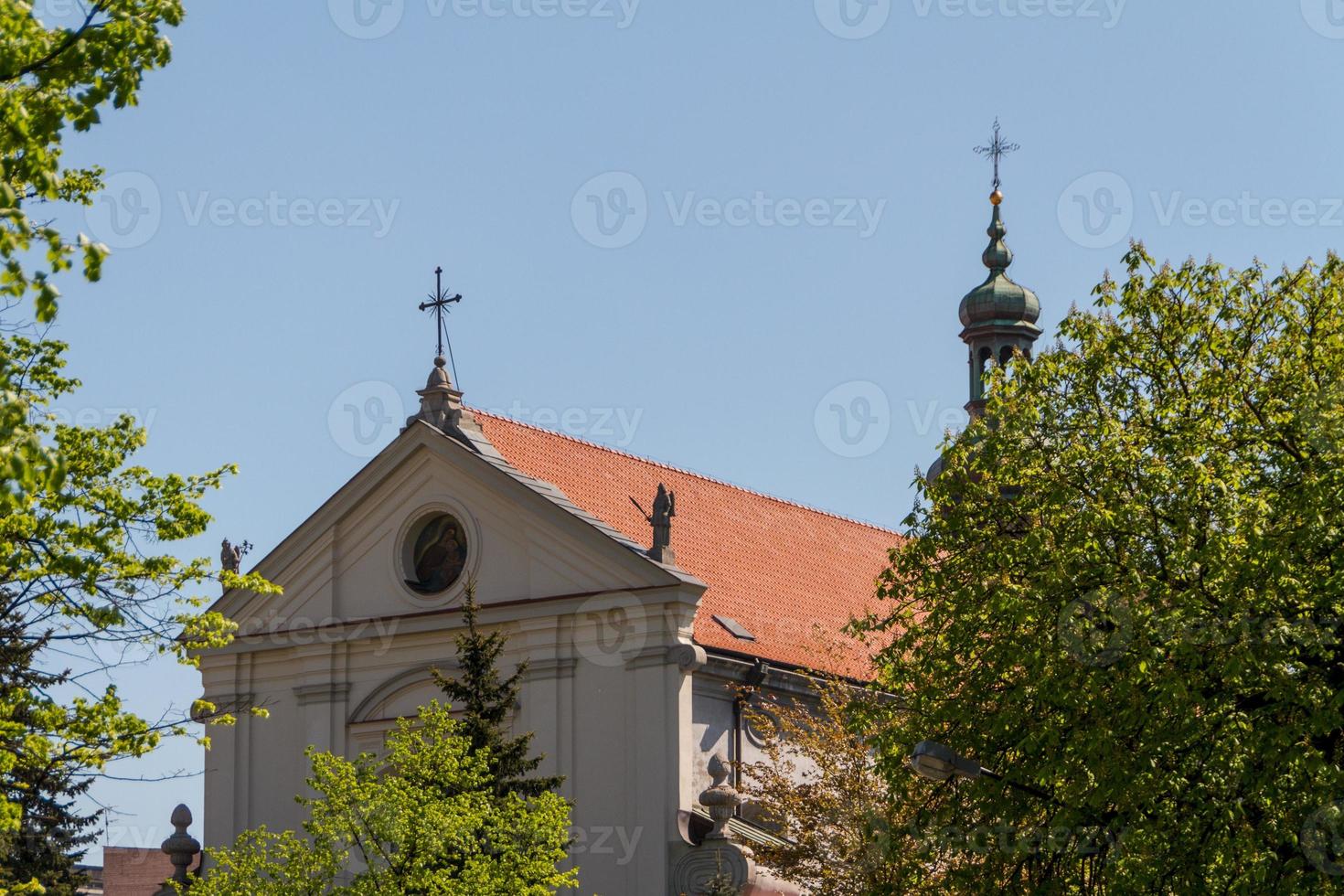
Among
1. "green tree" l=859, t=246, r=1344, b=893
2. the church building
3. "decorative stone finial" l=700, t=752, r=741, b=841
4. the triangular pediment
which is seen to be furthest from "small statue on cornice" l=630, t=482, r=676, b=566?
"green tree" l=859, t=246, r=1344, b=893

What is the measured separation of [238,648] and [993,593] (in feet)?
62.7

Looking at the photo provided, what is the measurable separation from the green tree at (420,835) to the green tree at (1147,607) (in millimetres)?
5206

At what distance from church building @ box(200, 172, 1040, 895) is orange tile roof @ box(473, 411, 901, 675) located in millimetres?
→ 68

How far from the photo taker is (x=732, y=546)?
38.7 m

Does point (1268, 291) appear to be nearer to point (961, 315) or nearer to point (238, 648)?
point (238, 648)

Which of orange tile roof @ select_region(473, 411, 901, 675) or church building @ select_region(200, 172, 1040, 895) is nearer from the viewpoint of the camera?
church building @ select_region(200, 172, 1040, 895)

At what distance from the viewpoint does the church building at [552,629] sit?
1293 inches

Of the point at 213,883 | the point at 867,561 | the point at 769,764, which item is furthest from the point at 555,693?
the point at 867,561

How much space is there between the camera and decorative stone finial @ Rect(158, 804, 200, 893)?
119 ft

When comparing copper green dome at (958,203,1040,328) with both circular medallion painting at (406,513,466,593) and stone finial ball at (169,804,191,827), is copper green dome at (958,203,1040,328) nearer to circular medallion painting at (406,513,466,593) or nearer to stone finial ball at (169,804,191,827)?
circular medallion painting at (406,513,466,593)

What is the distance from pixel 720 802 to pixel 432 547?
296 inches

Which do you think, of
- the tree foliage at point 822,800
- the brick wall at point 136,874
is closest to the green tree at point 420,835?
the tree foliage at point 822,800

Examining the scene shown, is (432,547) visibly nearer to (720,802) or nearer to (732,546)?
(732,546)

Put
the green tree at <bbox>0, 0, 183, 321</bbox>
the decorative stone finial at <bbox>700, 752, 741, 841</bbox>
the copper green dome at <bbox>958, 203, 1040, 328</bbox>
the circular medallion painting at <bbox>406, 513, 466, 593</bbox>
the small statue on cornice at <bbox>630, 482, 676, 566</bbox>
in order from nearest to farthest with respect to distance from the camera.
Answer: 1. the green tree at <bbox>0, 0, 183, 321</bbox>
2. the decorative stone finial at <bbox>700, 752, 741, 841</bbox>
3. the small statue on cornice at <bbox>630, 482, 676, 566</bbox>
4. the circular medallion painting at <bbox>406, 513, 466, 593</bbox>
5. the copper green dome at <bbox>958, 203, 1040, 328</bbox>
